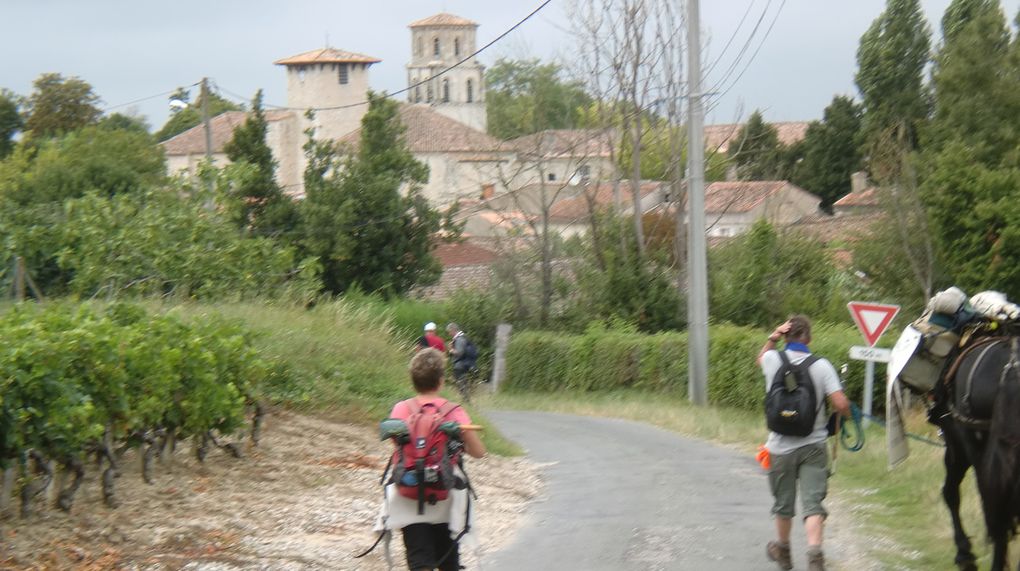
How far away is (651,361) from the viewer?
3325 cm

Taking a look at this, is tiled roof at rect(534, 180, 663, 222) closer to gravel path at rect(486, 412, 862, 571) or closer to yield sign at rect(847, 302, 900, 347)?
yield sign at rect(847, 302, 900, 347)

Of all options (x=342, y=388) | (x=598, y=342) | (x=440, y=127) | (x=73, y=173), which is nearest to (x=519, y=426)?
(x=342, y=388)

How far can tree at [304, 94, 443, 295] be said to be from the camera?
46.8 metres

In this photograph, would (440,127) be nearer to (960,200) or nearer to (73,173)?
(73,173)

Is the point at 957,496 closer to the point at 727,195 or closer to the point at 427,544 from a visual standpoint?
the point at 427,544

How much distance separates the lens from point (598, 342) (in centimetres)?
3609

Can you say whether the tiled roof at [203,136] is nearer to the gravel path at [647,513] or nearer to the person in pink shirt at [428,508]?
the gravel path at [647,513]

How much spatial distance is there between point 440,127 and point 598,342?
→ 62890 mm

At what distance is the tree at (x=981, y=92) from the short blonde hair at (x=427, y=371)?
39188 mm

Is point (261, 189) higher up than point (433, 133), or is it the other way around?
point (433, 133)

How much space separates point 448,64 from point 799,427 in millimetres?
128458

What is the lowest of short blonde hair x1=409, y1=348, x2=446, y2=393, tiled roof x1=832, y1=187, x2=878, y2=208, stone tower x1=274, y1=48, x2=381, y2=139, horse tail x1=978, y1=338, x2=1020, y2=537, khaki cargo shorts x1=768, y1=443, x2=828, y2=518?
khaki cargo shorts x1=768, y1=443, x2=828, y2=518

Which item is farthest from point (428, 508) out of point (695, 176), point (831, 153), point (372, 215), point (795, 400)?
point (831, 153)

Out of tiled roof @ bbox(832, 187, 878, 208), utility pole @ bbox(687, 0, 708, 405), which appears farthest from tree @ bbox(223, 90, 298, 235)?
utility pole @ bbox(687, 0, 708, 405)
